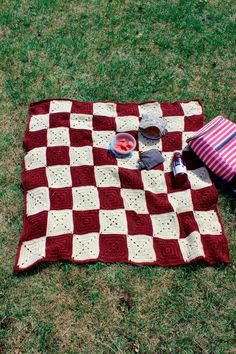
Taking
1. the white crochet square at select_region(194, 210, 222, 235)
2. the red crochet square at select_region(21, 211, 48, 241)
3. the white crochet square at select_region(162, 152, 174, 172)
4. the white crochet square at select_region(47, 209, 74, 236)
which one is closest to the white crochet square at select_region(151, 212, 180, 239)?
the white crochet square at select_region(194, 210, 222, 235)

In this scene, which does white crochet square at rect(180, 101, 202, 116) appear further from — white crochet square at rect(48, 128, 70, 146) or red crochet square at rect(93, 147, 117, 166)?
white crochet square at rect(48, 128, 70, 146)

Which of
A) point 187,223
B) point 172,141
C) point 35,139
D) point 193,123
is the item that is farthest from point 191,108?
point 35,139

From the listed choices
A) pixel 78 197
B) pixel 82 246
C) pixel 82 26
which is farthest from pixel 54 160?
pixel 82 26

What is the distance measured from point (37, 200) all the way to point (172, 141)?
161 centimetres

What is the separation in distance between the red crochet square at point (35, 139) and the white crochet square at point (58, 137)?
7cm

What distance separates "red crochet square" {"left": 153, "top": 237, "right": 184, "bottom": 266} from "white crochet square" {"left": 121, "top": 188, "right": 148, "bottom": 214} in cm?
34

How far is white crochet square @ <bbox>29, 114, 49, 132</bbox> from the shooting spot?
430cm

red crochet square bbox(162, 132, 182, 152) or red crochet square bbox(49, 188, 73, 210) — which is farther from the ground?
red crochet square bbox(162, 132, 182, 152)

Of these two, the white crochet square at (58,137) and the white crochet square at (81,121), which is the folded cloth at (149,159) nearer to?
the white crochet square at (81,121)

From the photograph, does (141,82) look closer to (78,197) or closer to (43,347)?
(78,197)

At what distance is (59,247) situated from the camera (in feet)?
11.6

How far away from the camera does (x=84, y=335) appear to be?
318 cm

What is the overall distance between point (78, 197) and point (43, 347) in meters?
1.40

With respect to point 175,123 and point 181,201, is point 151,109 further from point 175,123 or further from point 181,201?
point 181,201
